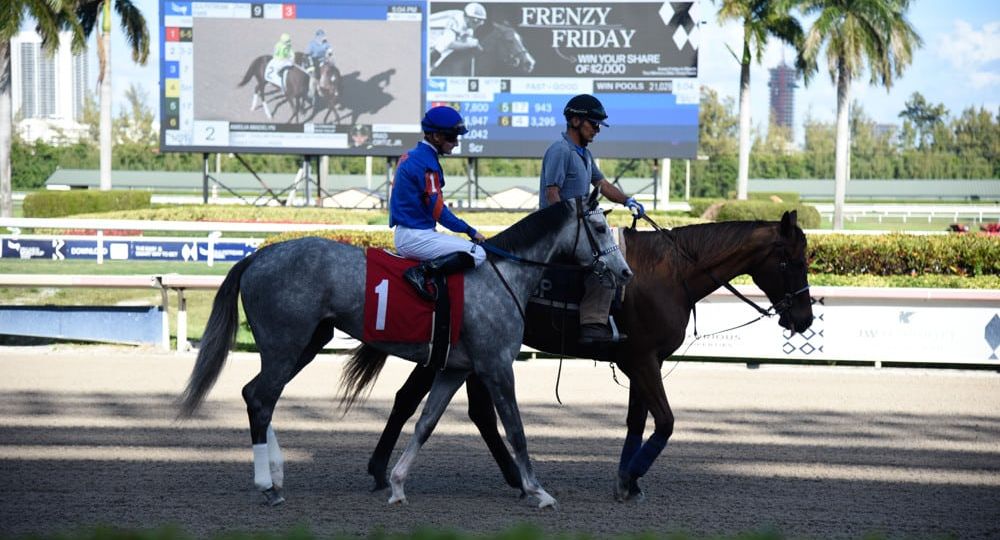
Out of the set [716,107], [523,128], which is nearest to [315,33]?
[523,128]

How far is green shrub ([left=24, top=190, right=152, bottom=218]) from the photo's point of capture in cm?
A: 2688

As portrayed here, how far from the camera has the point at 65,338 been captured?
454 inches

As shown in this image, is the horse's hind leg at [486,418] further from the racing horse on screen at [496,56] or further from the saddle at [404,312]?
the racing horse on screen at [496,56]

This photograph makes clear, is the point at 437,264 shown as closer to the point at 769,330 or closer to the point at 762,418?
the point at 762,418

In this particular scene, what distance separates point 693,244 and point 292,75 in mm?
18432

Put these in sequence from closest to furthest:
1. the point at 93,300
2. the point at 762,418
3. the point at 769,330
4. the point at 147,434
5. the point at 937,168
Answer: the point at 147,434 → the point at 762,418 → the point at 769,330 → the point at 93,300 → the point at 937,168

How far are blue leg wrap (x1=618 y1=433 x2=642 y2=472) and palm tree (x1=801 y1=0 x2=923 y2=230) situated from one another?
23541mm

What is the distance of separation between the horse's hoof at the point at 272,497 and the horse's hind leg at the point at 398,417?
0.62m

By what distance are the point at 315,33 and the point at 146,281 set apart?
13.0 m

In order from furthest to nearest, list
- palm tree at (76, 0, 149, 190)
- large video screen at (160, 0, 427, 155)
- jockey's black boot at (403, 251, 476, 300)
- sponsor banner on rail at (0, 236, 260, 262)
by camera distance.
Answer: palm tree at (76, 0, 149, 190)
large video screen at (160, 0, 427, 155)
sponsor banner on rail at (0, 236, 260, 262)
jockey's black boot at (403, 251, 476, 300)

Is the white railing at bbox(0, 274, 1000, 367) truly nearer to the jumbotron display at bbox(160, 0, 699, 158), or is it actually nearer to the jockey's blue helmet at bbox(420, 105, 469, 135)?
the jockey's blue helmet at bbox(420, 105, 469, 135)

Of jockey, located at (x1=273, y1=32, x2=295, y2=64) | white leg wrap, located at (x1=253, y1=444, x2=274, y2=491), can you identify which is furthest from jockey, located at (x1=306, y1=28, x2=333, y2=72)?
white leg wrap, located at (x1=253, y1=444, x2=274, y2=491)

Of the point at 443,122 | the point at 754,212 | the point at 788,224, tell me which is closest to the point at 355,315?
the point at 443,122

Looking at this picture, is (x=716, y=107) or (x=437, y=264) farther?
(x=716, y=107)
